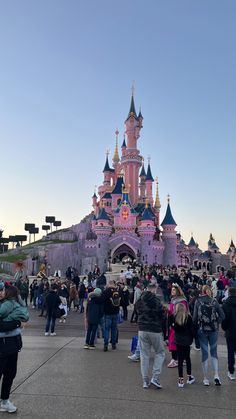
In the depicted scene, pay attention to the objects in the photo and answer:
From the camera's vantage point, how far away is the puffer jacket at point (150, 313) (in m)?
6.28

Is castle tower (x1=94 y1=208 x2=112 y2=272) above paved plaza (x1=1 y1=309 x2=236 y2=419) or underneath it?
above

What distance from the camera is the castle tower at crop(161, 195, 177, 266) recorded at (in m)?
62.1

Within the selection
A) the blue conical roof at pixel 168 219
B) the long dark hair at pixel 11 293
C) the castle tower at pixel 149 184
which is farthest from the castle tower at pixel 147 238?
the long dark hair at pixel 11 293

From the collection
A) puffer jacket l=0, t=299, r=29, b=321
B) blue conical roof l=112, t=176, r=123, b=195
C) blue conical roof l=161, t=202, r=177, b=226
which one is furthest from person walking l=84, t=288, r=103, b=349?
blue conical roof l=112, t=176, r=123, b=195

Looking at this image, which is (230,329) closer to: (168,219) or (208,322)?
(208,322)

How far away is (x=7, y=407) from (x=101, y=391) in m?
1.46

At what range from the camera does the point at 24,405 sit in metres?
5.07

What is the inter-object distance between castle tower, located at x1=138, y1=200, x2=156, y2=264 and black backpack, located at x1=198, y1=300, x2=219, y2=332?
2049 inches

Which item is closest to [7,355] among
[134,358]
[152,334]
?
[152,334]

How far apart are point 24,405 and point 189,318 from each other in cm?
292

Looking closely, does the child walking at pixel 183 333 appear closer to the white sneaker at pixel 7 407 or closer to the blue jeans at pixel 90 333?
the white sneaker at pixel 7 407

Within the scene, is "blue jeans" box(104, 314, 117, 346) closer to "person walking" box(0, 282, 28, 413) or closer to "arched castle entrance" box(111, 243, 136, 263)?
"person walking" box(0, 282, 28, 413)

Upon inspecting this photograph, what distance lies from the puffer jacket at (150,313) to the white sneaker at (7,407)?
233 centimetres

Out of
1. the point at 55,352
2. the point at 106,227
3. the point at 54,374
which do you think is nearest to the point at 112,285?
the point at 55,352
